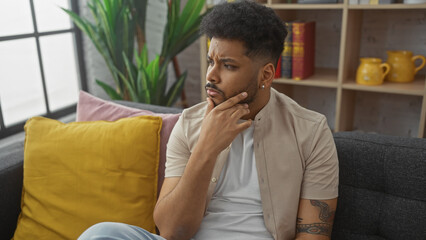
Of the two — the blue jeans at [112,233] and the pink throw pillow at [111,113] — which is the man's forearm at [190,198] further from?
the pink throw pillow at [111,113]

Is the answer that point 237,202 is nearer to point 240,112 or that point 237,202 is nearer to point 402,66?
point 240,112

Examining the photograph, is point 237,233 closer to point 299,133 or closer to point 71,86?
point 299,133

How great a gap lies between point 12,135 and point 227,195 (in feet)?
5.64

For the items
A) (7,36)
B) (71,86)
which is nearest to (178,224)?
(7,36)

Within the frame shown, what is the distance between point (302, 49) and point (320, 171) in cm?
124

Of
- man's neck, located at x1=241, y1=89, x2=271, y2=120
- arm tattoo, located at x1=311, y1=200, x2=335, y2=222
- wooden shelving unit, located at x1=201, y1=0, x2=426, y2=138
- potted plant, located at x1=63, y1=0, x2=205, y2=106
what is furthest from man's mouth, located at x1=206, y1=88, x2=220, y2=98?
wooden shelving unit, located at x1=201, y1=0, x2=426, y2=138

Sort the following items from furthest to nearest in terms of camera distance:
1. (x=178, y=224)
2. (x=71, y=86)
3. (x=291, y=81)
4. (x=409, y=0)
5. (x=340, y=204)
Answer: (x=71, y=86) → (x=291, y=81) → (x=409, y=0) → (x=340, y=204) → (x=178, y=224)

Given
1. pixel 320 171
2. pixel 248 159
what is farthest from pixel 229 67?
pixel 320 171

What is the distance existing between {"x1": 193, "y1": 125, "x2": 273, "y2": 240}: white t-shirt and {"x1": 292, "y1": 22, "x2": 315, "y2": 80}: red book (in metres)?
1.15

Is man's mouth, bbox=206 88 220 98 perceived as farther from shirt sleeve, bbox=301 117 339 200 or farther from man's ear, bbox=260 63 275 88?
shirt sleeve, bbox=301 117 339 200

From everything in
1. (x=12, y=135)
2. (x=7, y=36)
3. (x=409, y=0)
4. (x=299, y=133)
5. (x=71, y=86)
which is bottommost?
Answer: (x=12, y=135)

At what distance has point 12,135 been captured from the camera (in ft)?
7.61

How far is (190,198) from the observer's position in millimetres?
1086

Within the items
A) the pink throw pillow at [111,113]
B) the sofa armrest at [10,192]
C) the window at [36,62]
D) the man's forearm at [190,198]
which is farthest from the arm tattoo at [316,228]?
the window at [36,62]
